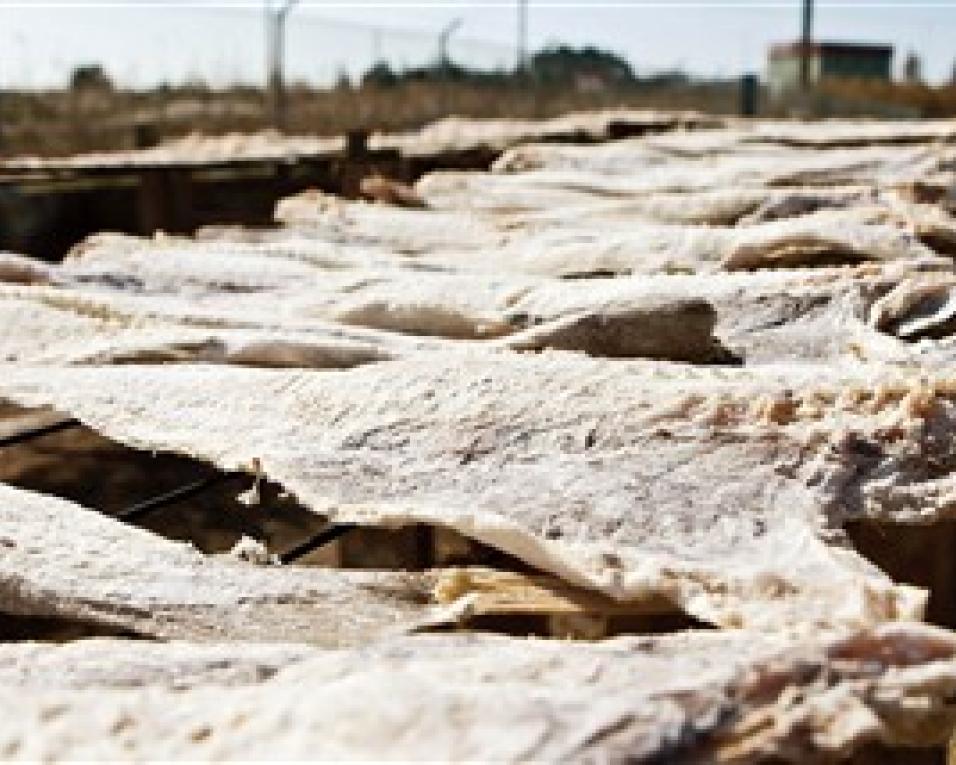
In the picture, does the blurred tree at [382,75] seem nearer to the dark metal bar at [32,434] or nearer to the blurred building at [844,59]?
the dark metal bar at [32,434]

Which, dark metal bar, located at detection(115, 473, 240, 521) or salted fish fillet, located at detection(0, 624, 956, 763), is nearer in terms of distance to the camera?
salted fish fillet, located at detection(0, 624, 956, 763)

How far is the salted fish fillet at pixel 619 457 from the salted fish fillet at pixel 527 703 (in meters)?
0.25

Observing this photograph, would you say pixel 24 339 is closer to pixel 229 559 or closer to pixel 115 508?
pixel 229 559

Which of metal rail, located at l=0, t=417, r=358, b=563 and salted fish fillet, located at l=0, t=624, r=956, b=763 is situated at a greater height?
salted fish fillet, located at l=0, t=624, r=956, b=763

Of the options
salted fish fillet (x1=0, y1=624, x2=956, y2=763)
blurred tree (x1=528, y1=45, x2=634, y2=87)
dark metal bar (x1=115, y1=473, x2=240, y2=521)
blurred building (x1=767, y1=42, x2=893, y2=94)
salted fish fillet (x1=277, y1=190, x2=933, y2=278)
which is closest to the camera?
salted fish fillet (x1=0, y1=624, x2=956, y2=763)

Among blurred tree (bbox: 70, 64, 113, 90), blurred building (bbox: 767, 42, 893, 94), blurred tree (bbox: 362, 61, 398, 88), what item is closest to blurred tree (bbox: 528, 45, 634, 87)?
blurred tree (bbox: 362, 61, 398, 88)

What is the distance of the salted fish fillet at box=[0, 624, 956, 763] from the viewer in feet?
3.88

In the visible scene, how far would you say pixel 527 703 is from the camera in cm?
123

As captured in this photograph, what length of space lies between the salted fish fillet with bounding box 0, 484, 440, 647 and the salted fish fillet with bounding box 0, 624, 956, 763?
12.4 inches

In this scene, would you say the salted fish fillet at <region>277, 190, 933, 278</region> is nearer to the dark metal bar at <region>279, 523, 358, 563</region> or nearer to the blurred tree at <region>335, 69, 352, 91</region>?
the dark metal bar at <region>279, 523, 358, 563</region>

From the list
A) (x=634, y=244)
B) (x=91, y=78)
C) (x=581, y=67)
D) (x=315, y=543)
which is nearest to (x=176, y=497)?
(x=315, y=543)

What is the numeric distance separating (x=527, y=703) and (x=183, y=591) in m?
0.77

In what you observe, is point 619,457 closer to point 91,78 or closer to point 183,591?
point 183,591

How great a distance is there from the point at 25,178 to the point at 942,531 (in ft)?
17.2
